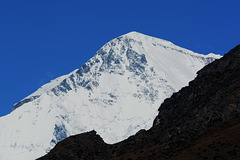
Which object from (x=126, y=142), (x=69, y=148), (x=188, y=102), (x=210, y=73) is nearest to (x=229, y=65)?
(x=210, y=73)

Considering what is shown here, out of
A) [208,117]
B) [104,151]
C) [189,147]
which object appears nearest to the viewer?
[189,147]

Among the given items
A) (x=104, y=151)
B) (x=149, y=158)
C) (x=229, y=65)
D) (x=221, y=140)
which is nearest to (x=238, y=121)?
(x=221, y=140)

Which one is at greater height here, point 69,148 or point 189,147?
point 69,148

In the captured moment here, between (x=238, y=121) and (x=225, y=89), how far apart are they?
13.3 m

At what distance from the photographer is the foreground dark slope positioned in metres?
88.2

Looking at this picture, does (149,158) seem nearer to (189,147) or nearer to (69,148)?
(189,147)

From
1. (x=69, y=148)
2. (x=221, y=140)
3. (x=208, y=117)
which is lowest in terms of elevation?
(x=221, y=140)

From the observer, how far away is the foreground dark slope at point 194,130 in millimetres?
88188

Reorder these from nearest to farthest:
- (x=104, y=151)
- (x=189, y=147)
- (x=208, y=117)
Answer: (x=189, y=147) < (x=208, y=117) < (x=104, y=151)

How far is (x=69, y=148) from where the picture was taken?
11012 cm

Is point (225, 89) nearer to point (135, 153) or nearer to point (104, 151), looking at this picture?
point (135, 153)

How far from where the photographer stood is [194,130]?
334 ft

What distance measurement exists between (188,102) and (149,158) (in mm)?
26560

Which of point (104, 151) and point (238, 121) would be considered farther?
point (104, 151)
